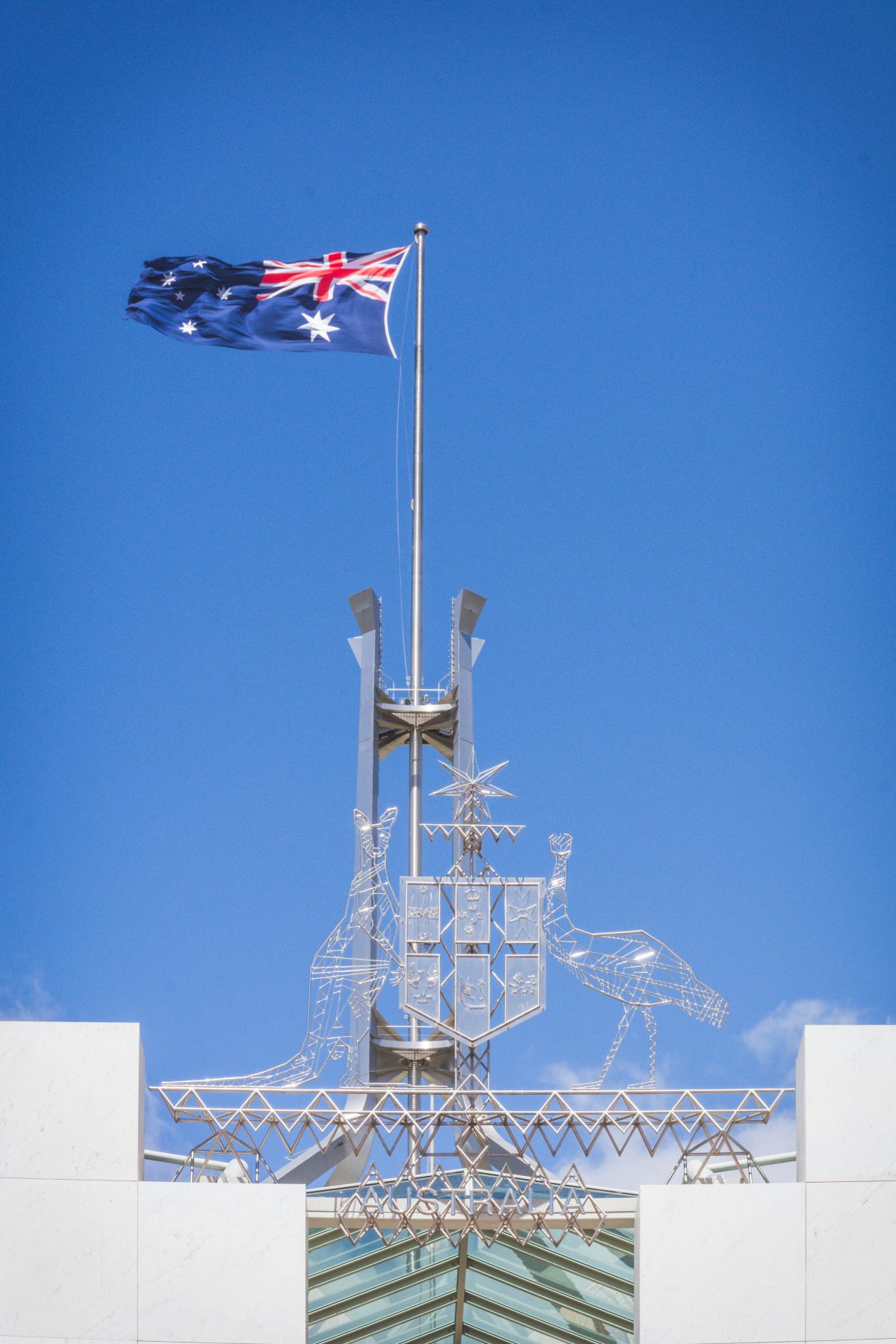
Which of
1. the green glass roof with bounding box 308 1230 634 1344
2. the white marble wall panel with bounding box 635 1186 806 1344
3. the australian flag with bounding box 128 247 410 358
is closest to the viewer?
the white marble wall panel with bounding box 635 1186 806 1344

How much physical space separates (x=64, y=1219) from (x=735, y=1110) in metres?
7.13

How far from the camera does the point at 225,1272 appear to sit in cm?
2175

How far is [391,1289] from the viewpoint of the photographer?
85.1ft

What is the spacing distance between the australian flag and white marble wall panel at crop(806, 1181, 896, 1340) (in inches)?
575

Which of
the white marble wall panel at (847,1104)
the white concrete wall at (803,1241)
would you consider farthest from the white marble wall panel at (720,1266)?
the white marble wall panel at (847,1104)

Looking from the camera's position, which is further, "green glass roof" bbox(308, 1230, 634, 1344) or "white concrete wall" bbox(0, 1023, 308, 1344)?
"green glass roof" bbox(308, 1230, 634, 1344)

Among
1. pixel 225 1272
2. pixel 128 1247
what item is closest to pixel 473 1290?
pixel 225 1272

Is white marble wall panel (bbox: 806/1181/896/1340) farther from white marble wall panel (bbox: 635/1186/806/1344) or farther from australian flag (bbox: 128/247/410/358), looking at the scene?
australian flag (bbox: 128/247/410/358)

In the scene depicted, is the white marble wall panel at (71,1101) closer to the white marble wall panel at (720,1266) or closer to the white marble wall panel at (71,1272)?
the white marble wall panel at (71,1272)

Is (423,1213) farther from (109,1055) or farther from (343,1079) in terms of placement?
(343,1079)

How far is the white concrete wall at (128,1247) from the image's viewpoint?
856 inches

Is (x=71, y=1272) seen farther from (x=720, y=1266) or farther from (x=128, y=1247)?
(x=720, y=1266)

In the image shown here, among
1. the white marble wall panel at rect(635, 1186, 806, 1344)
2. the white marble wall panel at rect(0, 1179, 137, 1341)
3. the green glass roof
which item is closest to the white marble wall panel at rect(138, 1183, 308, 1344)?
the white marble wall panel at rect(0, 1179, 137, 1341)

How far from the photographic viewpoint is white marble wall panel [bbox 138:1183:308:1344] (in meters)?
21.7
